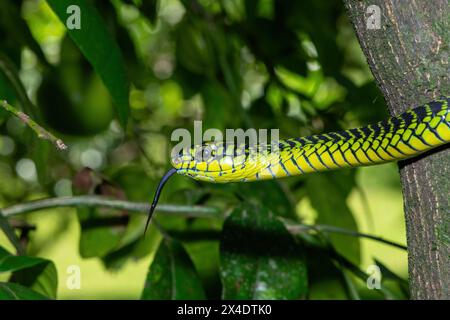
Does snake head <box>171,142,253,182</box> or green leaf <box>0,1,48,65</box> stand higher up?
green leaf <box>0,1,48,65</box>

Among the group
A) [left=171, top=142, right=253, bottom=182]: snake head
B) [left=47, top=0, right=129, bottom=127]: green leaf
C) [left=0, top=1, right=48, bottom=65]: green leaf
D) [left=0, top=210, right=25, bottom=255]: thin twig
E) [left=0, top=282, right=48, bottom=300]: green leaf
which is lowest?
[left=0, top=282, right=48, bottom=300]: green leaf

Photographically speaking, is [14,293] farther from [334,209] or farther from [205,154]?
[334,209]

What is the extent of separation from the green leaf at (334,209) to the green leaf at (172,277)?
0.50 metres

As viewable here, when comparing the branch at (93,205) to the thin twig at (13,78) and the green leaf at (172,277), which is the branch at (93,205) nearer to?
the green leaf at (172,277)

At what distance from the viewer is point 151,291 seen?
1438mm

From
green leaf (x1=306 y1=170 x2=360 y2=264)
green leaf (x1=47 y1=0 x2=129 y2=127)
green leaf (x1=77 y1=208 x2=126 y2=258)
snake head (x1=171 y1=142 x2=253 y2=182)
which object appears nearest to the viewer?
green leaf (x1=47 y1=0 x2=129 y2=127)

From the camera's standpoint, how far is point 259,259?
57.1 inches

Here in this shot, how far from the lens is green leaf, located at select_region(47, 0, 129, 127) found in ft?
3.89

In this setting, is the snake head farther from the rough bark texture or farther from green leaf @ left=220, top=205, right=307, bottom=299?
the rough bark texture

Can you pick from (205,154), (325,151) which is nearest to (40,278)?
(205,154)

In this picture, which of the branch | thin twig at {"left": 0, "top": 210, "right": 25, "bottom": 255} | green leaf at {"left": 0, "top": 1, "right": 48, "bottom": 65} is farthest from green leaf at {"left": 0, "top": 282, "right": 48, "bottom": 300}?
green leaf at {"left": 0, "top": 1, "right": 48, "bottom": 65}

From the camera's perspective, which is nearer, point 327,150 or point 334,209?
point 327,150

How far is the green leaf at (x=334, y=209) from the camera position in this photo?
1806 millimetres

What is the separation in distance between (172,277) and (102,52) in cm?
56
